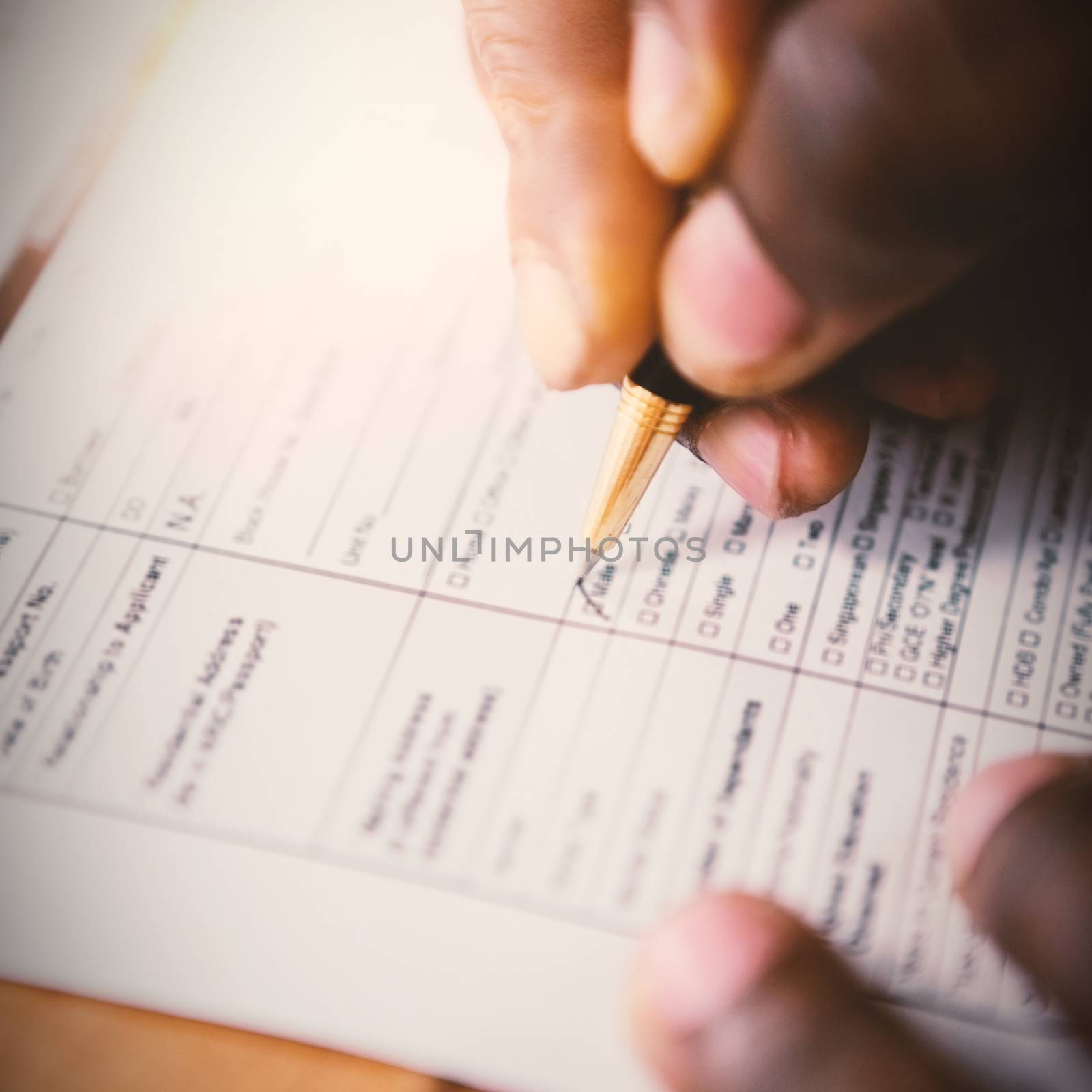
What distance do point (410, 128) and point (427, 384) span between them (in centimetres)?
17

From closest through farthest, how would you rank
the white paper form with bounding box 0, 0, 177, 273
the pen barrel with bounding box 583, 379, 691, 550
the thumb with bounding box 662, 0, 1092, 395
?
the thumb with bounding box 662, 0, 1092, 395 < the pen barrel with bounding box 583, 379, 691, 550 < the white paper form with bounding box 0, 0, 177, 273

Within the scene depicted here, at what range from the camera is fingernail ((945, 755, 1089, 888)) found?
304mm

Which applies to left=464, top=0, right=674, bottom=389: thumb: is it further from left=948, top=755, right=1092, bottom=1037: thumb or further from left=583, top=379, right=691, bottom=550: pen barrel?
left=948, top=755, right=1092, bottom=1037: thumb

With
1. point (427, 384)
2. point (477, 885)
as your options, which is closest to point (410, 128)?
point (427, 384)

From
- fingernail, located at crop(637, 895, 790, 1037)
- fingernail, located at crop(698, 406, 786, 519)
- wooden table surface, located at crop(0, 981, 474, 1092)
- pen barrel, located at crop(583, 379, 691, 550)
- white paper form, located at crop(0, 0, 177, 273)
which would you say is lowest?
wooden table surface, located at crop(0, 981, 474, 1092)

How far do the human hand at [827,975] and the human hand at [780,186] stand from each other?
14 centimetres

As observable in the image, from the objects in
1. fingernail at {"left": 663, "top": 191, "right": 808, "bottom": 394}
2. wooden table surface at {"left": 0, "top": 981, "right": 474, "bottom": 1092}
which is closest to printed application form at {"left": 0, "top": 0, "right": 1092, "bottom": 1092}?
wooden table surface at {"left": 0, "top": 981, "right": 474, "bottom": 1092}

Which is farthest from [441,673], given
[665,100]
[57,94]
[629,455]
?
[57,94]

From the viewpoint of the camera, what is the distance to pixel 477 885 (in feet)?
1.03

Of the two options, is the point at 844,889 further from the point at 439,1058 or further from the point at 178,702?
the point at 178,702

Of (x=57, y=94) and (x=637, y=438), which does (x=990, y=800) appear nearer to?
(x=637, y=438)

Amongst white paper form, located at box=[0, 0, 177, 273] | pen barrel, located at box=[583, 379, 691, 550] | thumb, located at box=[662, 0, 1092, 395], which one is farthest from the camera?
white paper form, located at box=[0, 0, 177, 273]

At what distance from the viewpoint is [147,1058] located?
0.97 ft

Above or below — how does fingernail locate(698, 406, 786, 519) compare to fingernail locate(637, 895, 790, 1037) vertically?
above
